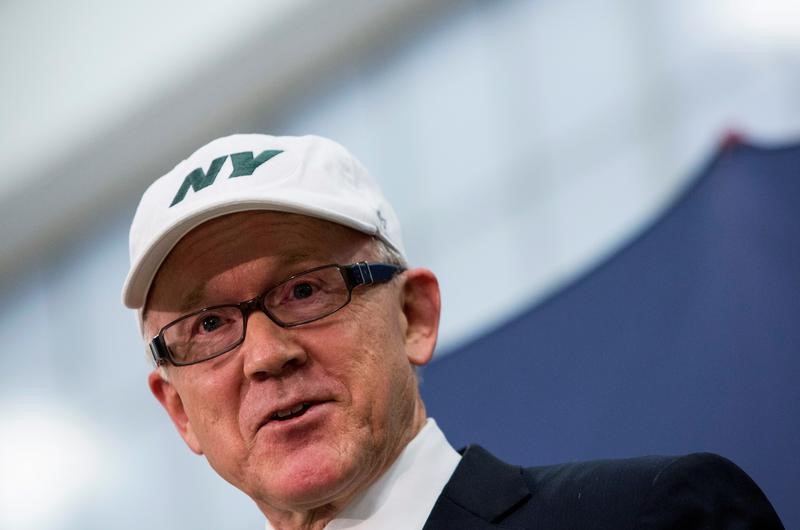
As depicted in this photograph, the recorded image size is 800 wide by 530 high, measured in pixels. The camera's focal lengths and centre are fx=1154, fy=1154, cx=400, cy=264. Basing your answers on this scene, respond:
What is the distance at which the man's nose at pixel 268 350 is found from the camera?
4.43 ft

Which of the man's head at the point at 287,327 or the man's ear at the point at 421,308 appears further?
the man's ear at the point at 421,308

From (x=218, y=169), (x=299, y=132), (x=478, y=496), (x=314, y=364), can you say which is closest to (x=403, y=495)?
(x=478, y=496)

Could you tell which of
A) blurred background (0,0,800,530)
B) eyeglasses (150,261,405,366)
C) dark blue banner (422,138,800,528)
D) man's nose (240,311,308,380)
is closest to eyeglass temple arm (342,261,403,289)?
eyeglasses (150,261,405,366)

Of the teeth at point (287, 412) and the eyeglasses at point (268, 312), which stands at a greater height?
the eyeglasses at point (268, 312)

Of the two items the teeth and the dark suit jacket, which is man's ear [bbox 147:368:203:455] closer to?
the teeth

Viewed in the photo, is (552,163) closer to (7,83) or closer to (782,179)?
(782,179)

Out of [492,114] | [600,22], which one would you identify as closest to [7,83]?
[492,114]

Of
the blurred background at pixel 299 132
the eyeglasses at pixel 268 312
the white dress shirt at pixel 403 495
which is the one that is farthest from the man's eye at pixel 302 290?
the blurred background at pixel 299 132

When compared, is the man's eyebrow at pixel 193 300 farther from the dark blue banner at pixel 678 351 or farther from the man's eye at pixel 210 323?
the dark blue banner at pixel 678 351

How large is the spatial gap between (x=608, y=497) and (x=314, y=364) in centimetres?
37

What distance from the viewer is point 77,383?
4.61m

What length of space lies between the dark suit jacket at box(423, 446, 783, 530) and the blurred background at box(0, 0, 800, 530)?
5.24ft

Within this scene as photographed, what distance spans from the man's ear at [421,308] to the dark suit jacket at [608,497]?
0.59 feet

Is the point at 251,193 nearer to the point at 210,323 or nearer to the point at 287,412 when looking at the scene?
the point at 210,323
